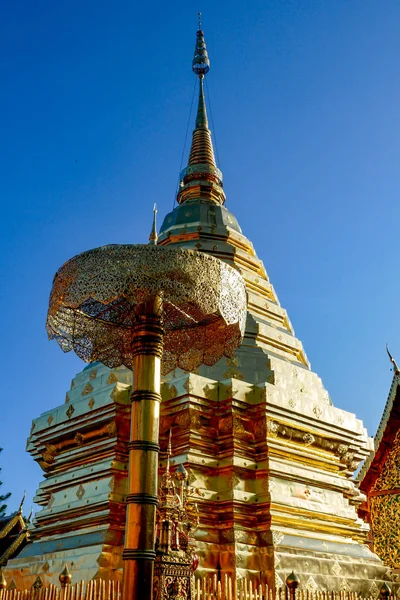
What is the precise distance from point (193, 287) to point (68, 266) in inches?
41.5

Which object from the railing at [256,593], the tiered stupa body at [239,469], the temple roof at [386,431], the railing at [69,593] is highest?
the temple roof at [386,431]

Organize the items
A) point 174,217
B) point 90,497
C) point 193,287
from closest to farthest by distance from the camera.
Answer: point 193,287 → point 90,497 → point 174,217

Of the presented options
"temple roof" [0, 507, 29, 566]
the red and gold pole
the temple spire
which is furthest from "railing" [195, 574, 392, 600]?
the temple spire

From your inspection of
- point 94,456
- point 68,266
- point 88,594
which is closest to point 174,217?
point 94,456

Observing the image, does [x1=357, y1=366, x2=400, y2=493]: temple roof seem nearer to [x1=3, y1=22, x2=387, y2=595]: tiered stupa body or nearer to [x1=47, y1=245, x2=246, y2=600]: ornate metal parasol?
[x1=3, y1=22, x2=387, y2=595]: tiered stupa body

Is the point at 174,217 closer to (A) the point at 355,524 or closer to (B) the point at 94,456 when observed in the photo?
(B) the point at 94,456

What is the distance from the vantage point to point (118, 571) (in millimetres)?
8648

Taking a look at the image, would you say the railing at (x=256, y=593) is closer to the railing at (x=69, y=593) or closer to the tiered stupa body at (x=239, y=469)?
the railing at (x=69, y=593)

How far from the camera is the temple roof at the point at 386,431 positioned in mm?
13086

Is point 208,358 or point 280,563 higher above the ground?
point 208,358

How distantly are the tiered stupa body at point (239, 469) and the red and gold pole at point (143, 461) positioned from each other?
3.49 m

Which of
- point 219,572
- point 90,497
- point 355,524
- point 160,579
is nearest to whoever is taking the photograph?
point 160,579

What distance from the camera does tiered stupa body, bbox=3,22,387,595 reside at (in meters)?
8.89

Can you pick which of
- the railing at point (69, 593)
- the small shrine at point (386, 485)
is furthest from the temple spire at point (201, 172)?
the railing at point (69, 593)
